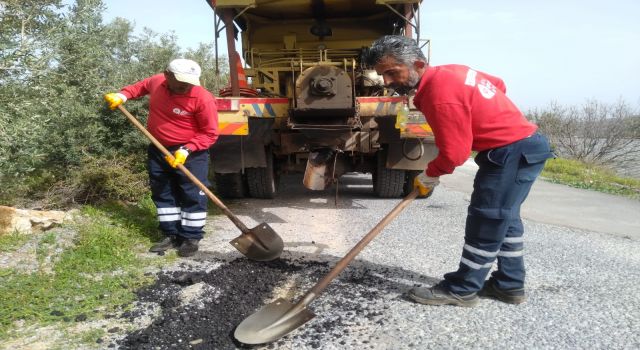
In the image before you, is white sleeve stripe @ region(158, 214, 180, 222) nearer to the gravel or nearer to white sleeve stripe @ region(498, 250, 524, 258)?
the gravel

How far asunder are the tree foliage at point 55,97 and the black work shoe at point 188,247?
193cm

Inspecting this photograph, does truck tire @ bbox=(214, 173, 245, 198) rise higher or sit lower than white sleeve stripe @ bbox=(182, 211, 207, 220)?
lower

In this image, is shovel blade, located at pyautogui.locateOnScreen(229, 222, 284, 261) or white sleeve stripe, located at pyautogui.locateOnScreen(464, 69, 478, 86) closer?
white sleeve stripe, located at pyautogui.locateOnScreen(464, 69, 478, 86)

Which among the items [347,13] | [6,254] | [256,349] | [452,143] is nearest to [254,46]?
[347,13]

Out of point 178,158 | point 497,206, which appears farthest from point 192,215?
point 497,206

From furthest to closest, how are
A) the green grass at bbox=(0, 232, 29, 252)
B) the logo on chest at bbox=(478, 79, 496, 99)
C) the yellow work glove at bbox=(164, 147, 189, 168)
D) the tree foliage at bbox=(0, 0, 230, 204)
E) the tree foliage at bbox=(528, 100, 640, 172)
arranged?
the tree foliage at bbox=(528, 100, 640, 172)
the tree foliage at bbox=(0, 0, 230, 204)
the yellow work glove at bbox=(164, 147, 189, 168)
the green grass at bbox=(0, 232, 29, 252)
the logo on chest at bbox=(478, 79, 496, 99)

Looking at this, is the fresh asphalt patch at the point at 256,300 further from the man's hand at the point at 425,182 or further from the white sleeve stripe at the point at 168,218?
the man's hand at the point at 425,182

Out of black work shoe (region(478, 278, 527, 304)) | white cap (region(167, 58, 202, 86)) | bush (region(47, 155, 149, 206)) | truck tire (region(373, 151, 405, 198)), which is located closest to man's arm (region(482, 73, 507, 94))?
black work shoe (region(478, 278, 527, 304))

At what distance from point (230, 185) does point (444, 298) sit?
3.61 metres

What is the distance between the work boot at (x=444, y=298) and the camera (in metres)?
2.64

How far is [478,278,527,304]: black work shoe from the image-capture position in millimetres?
2658

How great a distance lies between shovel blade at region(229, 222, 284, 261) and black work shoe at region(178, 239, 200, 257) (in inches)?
16.0

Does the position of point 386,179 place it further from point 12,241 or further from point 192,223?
point 12,241

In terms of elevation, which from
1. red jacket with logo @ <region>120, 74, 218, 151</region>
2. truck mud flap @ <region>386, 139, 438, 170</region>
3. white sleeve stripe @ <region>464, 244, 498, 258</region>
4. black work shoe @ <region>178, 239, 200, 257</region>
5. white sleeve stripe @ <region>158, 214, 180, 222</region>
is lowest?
black work shoe @ <region>178, 239, 200, 257</region>
